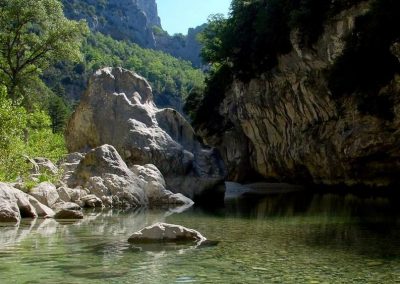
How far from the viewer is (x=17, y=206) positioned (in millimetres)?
15930

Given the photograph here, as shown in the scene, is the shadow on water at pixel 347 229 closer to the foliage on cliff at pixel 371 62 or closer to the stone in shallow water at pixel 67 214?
the stone in shallow water at pixel 67 214

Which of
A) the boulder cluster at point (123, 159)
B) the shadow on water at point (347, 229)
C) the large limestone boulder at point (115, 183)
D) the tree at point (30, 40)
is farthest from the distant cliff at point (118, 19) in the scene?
the shadow on water at point (347, 229)

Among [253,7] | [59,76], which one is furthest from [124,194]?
[59,76]

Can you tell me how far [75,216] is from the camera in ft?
56.6

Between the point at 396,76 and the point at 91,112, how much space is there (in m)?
17.1

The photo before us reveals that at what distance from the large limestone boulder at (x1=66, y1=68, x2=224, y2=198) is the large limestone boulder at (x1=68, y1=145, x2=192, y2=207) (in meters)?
3.61

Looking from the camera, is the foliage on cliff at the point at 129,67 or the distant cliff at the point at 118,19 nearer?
the foliage on cliff at the point at 129,67

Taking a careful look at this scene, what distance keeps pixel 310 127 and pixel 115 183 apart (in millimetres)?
18962

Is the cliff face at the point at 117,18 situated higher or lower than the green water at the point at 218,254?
higher

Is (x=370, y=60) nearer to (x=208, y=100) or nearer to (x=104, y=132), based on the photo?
(x=104, y=132)

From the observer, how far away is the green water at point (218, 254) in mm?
7777

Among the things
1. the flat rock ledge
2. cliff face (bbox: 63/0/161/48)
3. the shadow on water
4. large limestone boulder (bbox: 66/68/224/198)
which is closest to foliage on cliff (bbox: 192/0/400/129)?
large limestone boulder (bbox: 66/68/224/198)

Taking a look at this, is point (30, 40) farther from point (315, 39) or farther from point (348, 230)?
point (348, 230)

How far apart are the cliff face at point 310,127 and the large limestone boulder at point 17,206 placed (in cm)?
1661
